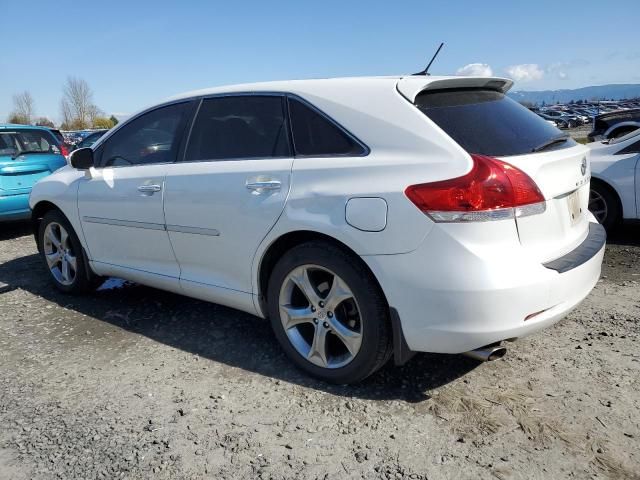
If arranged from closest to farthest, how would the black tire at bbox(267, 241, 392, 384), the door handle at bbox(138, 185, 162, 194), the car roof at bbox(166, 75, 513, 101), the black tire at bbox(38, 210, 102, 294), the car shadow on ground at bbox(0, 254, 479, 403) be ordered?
1. the black tire at bbox(267, 241, 392, 384)
2. the car roof at bbox(166, 75, 513, 101)
3. the car shadow on ground at bbox(0, 254, 479, 403)
4. the door handle at bbox(138, 185, 162, 194)
5. the black tire at bbox(38, 210, 102, 294)

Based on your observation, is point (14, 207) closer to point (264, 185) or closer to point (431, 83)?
point (264, 185)

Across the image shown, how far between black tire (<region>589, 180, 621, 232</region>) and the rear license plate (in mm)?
3361

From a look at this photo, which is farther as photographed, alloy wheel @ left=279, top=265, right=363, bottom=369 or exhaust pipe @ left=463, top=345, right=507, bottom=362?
alloy wheel @ left=279, top=265, right=363, bottom=369

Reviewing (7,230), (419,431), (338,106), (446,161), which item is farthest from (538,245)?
(7,230)

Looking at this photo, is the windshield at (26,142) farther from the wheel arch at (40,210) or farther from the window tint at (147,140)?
the window tint at (147,140)

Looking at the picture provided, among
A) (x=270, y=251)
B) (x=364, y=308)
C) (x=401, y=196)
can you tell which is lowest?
(x=364, y=308)

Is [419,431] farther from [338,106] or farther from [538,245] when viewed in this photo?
[338,106]

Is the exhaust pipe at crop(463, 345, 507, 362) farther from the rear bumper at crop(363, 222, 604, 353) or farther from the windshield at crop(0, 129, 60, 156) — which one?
the windshield at crop(0, 129, 60, 156)

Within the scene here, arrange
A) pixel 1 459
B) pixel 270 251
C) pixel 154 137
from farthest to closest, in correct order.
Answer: pixel 154 137 → pixel 270 251 → pixel 1 459

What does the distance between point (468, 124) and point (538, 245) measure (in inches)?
27.5

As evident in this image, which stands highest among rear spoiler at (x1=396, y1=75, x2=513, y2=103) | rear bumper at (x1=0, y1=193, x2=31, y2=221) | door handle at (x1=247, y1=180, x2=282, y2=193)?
rear spoiler at (x1=396, y1=75, x2=513, y2=103)

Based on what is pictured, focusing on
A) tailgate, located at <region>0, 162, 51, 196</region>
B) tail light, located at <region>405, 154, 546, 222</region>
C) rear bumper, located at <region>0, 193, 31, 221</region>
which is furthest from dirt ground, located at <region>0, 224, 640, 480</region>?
tailgate, located at <region>0, 162, 51, 196</region>

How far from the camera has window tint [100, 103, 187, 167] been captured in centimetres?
372

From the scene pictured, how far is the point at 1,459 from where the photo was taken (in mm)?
2449
